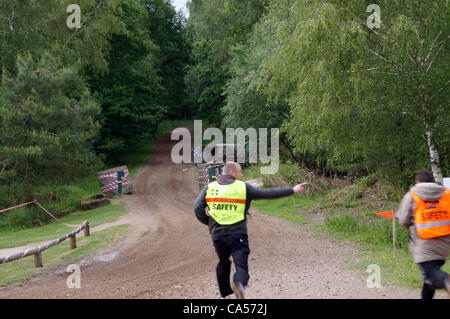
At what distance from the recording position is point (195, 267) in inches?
391

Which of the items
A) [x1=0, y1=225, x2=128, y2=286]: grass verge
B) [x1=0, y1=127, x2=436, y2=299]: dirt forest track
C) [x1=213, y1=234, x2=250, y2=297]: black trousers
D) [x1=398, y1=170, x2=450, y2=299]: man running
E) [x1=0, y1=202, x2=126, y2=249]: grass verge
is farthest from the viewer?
[x1=0, y1=202, x2=126, y2=249]: grass verge

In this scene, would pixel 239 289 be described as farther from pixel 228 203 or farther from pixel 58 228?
pixel 58 228

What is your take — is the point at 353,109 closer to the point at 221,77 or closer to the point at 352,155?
the point at 352,155

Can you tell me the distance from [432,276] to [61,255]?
9.58 metres

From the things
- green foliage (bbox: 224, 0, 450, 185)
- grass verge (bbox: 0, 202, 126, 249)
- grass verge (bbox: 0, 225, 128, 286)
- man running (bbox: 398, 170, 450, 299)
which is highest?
green foliage (bbox: 224, 0, 450, 185)

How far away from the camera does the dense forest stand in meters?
12.3

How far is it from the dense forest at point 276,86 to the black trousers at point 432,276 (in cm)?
741

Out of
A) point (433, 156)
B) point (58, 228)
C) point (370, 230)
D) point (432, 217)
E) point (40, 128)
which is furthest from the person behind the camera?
point (40, 128)

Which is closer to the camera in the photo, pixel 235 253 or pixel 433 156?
pixel 235 253

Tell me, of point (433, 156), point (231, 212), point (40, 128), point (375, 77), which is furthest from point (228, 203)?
point (40, 128)

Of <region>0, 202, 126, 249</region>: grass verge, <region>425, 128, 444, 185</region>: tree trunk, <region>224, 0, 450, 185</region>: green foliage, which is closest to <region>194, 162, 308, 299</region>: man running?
<region>224, 0, 450, 185</region>: green foliage

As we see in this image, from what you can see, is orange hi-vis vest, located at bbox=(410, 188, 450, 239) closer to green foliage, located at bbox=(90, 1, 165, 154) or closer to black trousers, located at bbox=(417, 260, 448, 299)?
black trousers, located at bbox=(417, 260, 448, 299)

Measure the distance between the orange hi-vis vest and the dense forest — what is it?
7055mm
